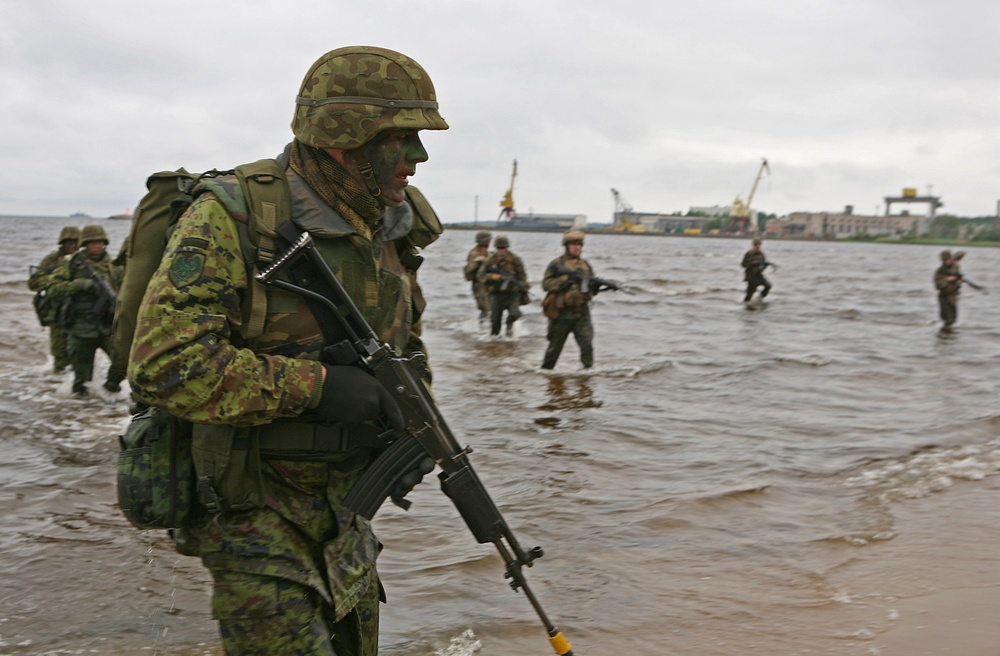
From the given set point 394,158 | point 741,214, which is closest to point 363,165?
point 394,158

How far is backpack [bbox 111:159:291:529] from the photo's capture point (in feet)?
7.31

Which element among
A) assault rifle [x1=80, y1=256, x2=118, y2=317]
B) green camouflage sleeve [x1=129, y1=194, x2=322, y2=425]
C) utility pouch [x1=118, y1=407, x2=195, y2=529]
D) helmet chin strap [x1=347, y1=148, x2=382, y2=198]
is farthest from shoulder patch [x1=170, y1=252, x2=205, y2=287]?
assault rifle [x1=80, y1=256, x2=118, y2=317]

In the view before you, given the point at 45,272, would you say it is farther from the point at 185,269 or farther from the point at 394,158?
the point at 185,269

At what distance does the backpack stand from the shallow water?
2188 millimetres

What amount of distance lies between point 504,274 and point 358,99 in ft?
43.4

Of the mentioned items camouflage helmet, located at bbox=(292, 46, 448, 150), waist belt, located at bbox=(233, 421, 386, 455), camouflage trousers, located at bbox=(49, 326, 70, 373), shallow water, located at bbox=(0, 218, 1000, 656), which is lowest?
shallow water, located at bbox=(0, 218, 1000, 656)

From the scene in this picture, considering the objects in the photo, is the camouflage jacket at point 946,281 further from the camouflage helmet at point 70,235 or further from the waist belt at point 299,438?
the waist belt at point 299,438

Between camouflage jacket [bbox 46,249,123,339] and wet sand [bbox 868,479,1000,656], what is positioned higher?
camouflage jacket [bbox 46,249,123,339]

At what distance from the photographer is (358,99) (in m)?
2.37

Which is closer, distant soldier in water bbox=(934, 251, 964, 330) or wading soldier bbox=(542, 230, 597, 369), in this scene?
wading soldier bbox=(542, 230, 597, 369)

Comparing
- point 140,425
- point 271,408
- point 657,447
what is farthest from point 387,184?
point 657,447

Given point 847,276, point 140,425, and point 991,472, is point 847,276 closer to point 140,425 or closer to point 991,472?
point 991,472

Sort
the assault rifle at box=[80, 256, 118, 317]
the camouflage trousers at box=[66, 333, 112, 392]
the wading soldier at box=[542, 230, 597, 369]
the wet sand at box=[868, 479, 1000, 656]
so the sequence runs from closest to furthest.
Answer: the wet sand at box=[868, 479, 1000, 656], the assault rifle at box=[80, 256, 118, 317], the camouflage trousers at box=[66, 333, 112, 392], the wading soldier at box=[542, 230, 597, 369]

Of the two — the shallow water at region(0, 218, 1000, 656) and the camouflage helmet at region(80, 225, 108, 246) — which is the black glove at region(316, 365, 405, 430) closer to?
the shallow water at region(0, 218, 1000, 656)
